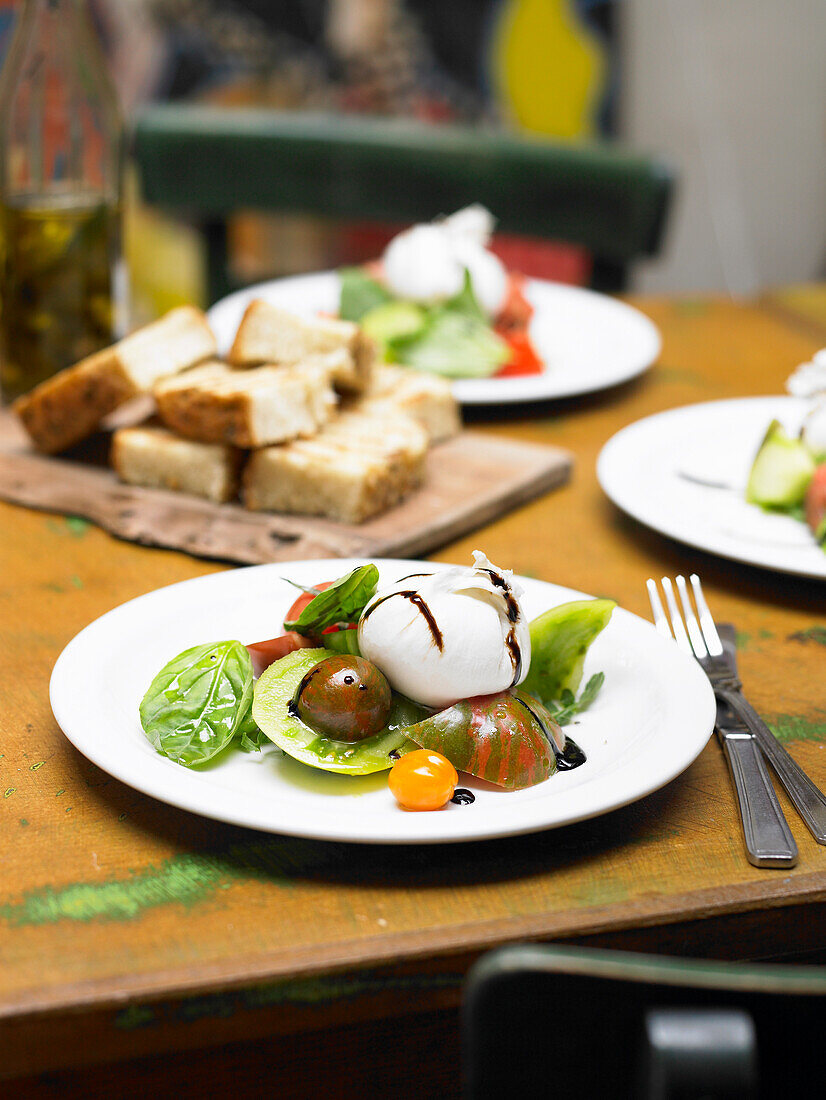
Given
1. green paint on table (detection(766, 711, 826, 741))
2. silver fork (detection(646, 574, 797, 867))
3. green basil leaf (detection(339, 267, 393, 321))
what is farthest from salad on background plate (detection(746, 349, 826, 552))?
green basil leaf (detection(339, 267, 393, 321))

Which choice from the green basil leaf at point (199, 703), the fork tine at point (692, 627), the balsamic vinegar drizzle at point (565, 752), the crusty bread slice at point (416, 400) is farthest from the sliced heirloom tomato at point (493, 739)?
the crusty bread slice at point (416, 400)

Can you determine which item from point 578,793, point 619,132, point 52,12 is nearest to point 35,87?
point 52,12

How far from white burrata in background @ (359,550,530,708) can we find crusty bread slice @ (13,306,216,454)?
0.62m

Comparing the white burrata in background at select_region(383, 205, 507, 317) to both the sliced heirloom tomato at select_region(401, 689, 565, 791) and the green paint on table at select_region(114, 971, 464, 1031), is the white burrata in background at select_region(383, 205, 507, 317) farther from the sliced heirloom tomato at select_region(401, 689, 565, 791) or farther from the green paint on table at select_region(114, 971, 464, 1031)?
the green paint on table at select_region(114, 971, 464, 1031)

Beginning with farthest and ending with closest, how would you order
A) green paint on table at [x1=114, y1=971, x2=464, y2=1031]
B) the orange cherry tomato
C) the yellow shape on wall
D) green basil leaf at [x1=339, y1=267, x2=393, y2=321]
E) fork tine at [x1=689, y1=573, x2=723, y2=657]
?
the yellow shape on wall → green basil leaf at [x1=339, y1=267, x2=393, y2=321] → fork tine at [x1=689, y1=573, x2=723, y2=657] → the orange cherry tomato → green paint on table at [x1=114, y1=971, x2=464, y2=1031]

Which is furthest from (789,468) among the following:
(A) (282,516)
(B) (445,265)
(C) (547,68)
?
(C) (547,68)

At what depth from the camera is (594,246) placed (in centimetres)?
239

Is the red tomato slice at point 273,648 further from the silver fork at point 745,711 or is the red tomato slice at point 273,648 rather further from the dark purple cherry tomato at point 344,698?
the silver fork at point 745,711

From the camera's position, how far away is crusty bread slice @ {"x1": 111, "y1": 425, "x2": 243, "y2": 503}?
3.96 feet

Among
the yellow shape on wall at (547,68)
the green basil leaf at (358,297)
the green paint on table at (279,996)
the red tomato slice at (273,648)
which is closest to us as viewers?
the green paint on table at (279,996)

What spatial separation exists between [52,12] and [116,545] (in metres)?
0.72

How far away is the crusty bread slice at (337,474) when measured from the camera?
3.77 ft

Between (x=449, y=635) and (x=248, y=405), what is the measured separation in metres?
0.54

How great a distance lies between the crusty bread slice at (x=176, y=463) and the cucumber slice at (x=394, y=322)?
41 cm
